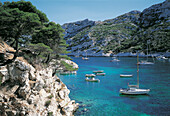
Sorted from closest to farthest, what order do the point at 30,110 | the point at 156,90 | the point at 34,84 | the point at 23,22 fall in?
the point at 30,110 → the point at 34,84 → the point at 23,22 → the point at 156,90

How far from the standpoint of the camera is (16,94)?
18234 mm

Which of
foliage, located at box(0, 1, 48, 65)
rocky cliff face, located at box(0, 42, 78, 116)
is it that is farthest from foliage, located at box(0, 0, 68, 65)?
rocky cliff face, located at box(0, 42, 78, 116)

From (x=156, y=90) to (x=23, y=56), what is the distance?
38.4 meters

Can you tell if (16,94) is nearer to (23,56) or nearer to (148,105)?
(23,56)

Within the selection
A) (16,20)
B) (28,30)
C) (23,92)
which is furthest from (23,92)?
(16,20)

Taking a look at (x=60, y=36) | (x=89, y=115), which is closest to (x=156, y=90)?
(x=89, y=115)

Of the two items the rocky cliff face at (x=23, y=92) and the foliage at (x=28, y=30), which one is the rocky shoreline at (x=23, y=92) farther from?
the foliage at (x=28, y=30)

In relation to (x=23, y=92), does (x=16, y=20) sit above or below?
above

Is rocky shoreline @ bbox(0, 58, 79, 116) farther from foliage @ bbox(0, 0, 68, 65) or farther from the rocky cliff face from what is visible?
foliage @ bbox(0, 0, 68, 65)

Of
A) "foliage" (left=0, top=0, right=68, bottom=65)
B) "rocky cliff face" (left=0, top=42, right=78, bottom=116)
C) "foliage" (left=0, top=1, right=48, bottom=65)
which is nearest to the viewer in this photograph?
"rocky cliff face" (left=0, top=42, right=78, bottom=116)

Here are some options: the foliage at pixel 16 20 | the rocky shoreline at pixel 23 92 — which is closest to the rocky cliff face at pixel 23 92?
the rocky shoreline at pixel 23 92

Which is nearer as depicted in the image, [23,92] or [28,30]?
[23,92]

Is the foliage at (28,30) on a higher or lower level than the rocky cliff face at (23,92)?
higher

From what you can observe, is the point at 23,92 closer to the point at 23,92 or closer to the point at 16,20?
the point at 23,92
